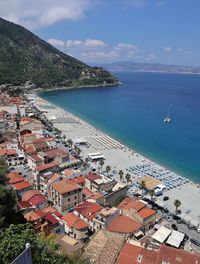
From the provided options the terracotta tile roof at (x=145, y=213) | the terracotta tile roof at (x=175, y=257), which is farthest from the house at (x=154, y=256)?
the terracotta tile roof at (x=145, y=213)

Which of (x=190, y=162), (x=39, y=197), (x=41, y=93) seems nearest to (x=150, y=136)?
(x=190, y=162)

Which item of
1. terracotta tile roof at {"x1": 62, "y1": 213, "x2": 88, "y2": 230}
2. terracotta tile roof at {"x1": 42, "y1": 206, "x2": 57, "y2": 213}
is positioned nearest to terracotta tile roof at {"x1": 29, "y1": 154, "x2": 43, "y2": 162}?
terracotta tile roof at {"x1": 42, "y1": 206, "x2": 57, "y2": 213}

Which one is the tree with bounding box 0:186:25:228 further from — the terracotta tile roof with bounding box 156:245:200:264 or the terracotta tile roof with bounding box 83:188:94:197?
the terracotta tile roof with bounding box 83:188:94:197

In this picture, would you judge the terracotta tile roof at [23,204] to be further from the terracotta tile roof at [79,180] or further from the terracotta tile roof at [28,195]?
the terracotta tile roof at [79,180]

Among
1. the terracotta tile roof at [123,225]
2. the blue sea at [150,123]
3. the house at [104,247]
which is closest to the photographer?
the house at [104,247]

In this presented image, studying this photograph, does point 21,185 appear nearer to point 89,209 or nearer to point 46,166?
point 46,166

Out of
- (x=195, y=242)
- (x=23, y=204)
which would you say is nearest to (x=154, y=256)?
(x=195, y=242)

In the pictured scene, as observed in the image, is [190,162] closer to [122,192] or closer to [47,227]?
[122,192]

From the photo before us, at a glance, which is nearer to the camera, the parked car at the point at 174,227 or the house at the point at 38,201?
the parked car at the point at 174,227
